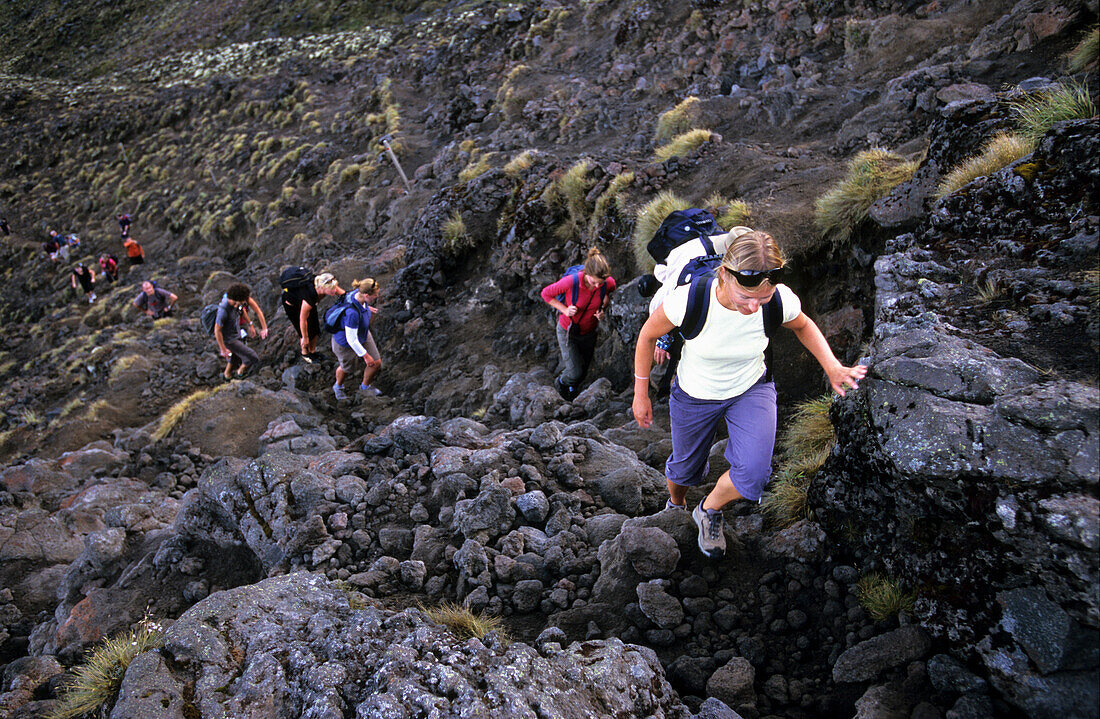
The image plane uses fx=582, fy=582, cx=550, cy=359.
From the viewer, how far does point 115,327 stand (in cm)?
2027

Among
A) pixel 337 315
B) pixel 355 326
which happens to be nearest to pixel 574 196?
pixel 355 326

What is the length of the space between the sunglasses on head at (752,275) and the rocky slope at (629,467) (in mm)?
1219

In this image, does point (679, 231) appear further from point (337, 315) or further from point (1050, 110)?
point (337, 315)

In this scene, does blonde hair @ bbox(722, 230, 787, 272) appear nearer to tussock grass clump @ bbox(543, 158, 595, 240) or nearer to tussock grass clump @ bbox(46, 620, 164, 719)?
tussock grass clump @ bbox(46, 620, 164, 719)

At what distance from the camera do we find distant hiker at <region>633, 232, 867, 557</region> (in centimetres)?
353

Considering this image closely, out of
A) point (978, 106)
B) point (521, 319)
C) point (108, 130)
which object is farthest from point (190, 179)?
point (978, 106)

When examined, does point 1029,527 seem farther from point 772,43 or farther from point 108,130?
point 108,130

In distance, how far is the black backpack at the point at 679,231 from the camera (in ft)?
17.7

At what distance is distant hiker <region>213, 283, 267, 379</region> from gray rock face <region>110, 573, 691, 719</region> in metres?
8.28

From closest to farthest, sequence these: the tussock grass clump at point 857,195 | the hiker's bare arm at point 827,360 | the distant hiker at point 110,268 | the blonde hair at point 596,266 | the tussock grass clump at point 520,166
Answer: the hiker's bare arm at point 827,360, the tussock grass clump at point 857,195, the blonde hair at point 596,266, the tussock grass clump at point 520,166, the distant hiker at point 110,268

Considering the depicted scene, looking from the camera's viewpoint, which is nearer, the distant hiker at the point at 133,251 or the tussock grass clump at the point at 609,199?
the tussock grass clump at the point at 609,199

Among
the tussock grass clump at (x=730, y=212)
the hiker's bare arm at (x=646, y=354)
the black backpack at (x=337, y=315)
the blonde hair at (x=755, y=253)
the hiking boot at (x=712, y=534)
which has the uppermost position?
the blonde hair at (x=755, y=253)

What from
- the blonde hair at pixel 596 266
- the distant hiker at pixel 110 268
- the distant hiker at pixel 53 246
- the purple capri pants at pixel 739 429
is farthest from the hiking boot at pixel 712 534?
the distant hiker at pixel 53 246

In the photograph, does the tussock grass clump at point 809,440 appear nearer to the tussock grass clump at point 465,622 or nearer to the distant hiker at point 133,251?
the tussock grass clump at point 465,622
